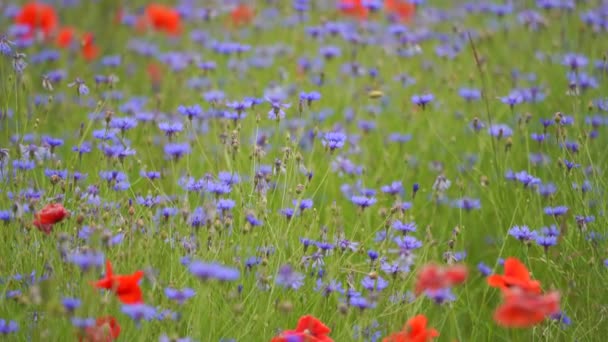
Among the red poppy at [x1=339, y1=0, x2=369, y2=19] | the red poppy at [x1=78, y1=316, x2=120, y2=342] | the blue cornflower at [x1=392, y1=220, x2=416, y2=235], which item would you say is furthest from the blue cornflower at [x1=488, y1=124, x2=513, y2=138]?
the red poppy at [x1=78, y1=316, x2=120, y2=342]

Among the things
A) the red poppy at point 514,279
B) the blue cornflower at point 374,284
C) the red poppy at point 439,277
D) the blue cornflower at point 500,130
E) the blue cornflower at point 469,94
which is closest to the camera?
the red poppy at point 439,277

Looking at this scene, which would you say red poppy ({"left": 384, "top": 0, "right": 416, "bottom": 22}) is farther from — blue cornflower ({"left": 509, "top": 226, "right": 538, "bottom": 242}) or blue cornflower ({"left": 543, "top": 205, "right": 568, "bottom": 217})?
blue cornflower ({"left": 509, "top": 226, "right": 538, "bottom": 242})

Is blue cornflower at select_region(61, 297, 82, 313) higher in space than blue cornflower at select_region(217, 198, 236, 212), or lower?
higher

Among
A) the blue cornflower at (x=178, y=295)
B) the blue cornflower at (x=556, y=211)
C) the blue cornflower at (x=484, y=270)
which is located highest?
the blue cornflower at (x=178, y=295)

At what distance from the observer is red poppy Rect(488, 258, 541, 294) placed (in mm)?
1713

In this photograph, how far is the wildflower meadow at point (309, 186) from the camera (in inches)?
76.9

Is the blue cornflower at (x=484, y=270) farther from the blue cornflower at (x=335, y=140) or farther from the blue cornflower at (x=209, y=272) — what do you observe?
the blue cornflower at (x=209, y=272)

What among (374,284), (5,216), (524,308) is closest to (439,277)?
(524,308)

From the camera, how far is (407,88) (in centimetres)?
397

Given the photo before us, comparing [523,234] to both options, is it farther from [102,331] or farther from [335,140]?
[102,331]

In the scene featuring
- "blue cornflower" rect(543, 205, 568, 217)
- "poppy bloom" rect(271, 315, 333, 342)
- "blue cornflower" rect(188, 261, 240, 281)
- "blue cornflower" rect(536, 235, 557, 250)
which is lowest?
"blue cornflower" rect(536, 235, 557, 250)

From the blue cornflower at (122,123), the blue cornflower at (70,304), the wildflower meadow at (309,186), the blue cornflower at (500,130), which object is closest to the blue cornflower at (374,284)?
the wildflower meadow at (309,186)

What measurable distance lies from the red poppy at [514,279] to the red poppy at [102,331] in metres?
0.81

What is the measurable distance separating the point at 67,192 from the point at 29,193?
0.35 feet
